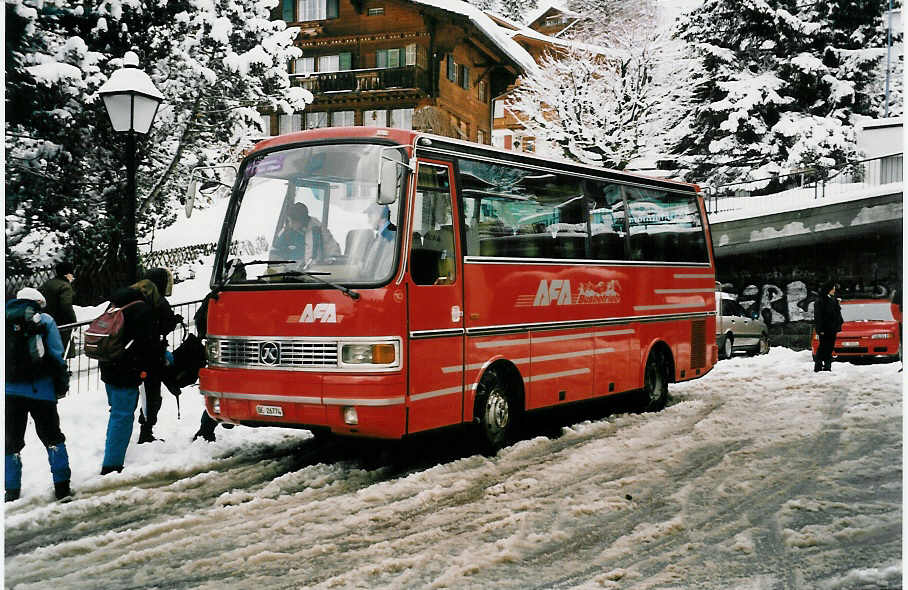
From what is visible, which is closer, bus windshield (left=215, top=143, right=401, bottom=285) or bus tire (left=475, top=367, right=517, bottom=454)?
bus windshield (left=215, top=143, right=401, bottom=285)

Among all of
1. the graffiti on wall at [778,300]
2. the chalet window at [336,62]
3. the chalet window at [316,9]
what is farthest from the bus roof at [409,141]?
the graffiti on wall at [778,300]

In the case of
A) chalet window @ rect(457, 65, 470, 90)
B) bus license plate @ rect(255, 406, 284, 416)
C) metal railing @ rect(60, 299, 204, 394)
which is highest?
chalet window @ rect(457, 65, 470, 90)

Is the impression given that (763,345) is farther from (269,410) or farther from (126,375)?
(126,375)

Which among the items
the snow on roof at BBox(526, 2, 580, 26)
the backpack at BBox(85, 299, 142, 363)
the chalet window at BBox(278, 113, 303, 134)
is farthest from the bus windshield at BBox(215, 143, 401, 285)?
the snow on roof at BBox(526, 2, 580, 26)

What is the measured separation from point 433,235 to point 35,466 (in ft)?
11.7

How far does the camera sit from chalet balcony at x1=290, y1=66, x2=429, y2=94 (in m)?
10.3

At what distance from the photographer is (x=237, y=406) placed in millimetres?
7715

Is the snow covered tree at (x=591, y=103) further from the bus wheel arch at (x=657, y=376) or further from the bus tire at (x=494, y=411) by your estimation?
the bus tire at (x=494, y=411)

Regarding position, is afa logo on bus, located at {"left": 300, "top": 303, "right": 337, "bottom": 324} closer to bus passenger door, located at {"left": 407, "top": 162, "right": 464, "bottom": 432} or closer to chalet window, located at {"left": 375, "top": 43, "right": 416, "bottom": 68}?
bus passenger door, located at {"left": 407, "top": 162, "right": 464, "bottom": 432}

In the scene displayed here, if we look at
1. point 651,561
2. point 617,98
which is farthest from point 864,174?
point 617,98

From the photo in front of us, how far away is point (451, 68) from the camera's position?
1136 cm

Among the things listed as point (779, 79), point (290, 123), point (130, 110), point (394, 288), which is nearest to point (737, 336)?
point (779, 79)

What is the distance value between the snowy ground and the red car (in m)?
0.41

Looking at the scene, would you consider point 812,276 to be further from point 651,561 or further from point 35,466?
point 35,466
